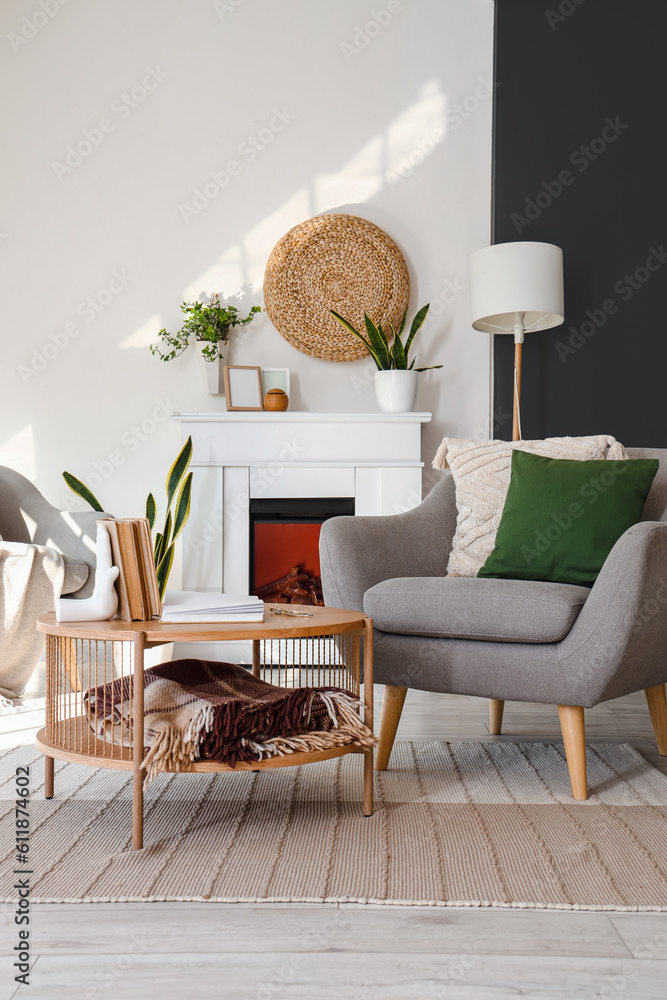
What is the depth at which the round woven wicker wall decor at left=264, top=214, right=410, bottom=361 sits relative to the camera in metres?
3.70

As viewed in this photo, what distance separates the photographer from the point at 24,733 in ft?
7.68

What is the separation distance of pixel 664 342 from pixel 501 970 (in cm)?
308

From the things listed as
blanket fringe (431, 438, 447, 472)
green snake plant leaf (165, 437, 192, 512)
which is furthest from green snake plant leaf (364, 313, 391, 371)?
blanket fringe (431, 438, 447, 472)

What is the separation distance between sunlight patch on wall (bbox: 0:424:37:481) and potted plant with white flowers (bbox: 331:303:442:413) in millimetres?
1505

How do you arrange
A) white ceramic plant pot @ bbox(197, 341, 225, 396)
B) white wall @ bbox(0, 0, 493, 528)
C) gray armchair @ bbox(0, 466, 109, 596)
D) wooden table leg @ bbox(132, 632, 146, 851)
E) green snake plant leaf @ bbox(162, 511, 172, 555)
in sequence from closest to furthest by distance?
wooden table leg @ bbox(132, 632, 146, 851), gray armchair @ bbox(0, 466, 109, 596), green snake plant leaf @ bbox(162, 511, 172, 555), white ceramic plant pot @ bbox(197, 341, 225, 396), white wall @ bbox(0, 0, 493, 528)

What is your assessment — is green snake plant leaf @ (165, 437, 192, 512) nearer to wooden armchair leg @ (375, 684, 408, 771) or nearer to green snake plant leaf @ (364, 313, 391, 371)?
green snake plant leaf @ (364, 313, 391, 371)

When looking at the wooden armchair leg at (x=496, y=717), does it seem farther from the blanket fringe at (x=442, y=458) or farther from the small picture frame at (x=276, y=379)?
the small picture frame at (x=276, y=379)

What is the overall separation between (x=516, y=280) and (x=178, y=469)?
1.53m

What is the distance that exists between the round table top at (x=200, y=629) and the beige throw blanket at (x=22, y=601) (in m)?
1.08

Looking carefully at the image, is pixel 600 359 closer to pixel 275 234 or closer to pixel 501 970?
pixel 275 234

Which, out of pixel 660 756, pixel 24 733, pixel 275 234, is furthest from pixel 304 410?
pixel 660 756

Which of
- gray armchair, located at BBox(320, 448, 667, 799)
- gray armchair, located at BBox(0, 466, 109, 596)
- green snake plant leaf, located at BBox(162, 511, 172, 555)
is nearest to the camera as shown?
gray armchair, located at BBox(320, 448, 667, 799)

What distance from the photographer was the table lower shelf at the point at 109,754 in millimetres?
1515

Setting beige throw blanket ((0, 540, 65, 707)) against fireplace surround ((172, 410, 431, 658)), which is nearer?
beige throw blanket ((0, 540, 65, 707))
